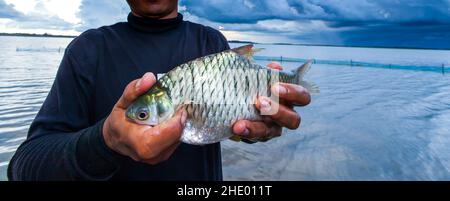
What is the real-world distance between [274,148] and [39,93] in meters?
6.79

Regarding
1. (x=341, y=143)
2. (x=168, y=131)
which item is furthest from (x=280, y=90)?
(x=341, y=143)

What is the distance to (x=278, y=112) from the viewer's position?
1615 mm

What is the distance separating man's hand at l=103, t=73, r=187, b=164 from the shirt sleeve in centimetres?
9

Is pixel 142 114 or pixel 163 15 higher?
pixel 163 15

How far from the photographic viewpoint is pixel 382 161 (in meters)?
5.64

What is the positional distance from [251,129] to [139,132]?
1.55ft

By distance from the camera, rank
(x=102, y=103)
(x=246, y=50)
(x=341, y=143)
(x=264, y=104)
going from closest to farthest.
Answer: (x=264, y=104), (x=246, y=50), (x=102, y=103), (x=341, y=143)

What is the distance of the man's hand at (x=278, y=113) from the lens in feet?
5.18

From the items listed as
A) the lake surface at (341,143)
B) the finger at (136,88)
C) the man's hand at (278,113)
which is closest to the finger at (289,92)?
the man's hand at (278,113)

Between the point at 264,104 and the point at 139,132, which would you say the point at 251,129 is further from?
the point at 139,132

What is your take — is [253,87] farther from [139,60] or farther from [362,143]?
[362,143]

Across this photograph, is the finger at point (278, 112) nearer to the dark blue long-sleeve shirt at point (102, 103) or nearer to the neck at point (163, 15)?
the dark blue long-sleeve shirt at point (102, 103)

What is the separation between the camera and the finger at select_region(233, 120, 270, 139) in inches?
61.7
